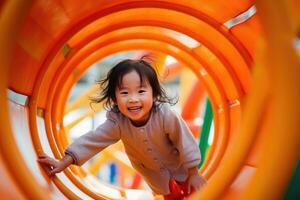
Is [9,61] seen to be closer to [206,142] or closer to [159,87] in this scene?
[159,87]

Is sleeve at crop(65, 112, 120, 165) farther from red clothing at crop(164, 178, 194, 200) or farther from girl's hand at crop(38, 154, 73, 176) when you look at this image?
red clothing at crop(164, 178, 194, 200)

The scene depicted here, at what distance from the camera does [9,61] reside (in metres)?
1.14

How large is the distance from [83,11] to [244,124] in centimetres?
126

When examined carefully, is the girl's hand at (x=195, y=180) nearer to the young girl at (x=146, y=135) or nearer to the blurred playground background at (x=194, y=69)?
the young girl at (x=146, y=135)

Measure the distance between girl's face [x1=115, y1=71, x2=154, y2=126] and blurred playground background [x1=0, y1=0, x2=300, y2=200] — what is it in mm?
372

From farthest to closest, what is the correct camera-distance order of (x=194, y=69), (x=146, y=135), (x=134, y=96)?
(x=194, y=69) < (x=146, y=135) < (x=134, y=96)

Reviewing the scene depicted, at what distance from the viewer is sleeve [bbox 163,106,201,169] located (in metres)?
1.98

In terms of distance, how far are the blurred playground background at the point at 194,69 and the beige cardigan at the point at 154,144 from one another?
0.63 ft

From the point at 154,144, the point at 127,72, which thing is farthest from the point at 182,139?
the point at 127,72

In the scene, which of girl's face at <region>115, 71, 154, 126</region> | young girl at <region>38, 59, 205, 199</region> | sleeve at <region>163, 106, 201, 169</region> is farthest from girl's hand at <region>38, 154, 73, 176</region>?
sleeve at <region>163, 106, 201, 169</region>

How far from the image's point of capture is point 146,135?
2035 millimetres

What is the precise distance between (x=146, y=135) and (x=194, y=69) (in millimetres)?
991

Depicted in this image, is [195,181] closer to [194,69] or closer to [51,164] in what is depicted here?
[51,164]

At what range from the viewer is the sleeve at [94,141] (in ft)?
6.25
